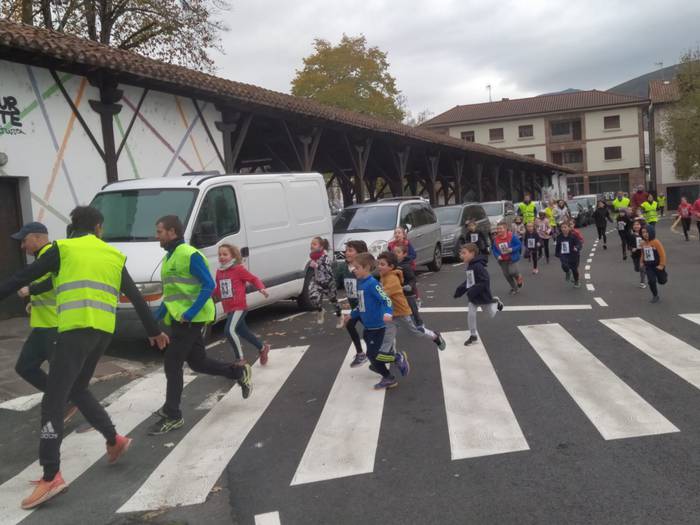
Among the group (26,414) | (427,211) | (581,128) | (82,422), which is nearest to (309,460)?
(82,422)

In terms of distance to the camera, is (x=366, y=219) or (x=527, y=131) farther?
(x=527, y=131)

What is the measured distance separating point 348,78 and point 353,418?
45.6m

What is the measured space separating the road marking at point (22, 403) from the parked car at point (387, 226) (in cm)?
747

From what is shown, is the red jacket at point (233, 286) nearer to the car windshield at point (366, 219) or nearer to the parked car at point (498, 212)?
the car windshield at point (366, 219)

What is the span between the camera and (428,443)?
4.89 m

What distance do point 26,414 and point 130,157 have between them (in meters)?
7.90

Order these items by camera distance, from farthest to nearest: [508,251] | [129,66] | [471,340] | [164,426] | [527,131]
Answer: [527,131] < [508,251] < [129,66] < [471,340] < [164,426]

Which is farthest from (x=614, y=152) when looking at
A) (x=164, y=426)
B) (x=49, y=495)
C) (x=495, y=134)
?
(x=49, y=495)

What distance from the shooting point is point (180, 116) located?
14641 millimetres

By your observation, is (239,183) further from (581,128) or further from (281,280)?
(581,128)

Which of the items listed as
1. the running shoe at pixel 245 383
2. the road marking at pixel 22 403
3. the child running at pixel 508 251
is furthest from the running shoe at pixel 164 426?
the child running at pixel 508 251

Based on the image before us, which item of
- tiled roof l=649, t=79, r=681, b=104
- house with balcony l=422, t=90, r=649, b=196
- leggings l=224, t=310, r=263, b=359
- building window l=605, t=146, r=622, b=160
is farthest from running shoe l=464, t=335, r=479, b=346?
building window l=605, t=146, r=622, b=160

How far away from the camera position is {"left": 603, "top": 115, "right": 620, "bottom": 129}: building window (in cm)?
6800

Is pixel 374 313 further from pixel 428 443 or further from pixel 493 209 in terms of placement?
pixel 493 209
